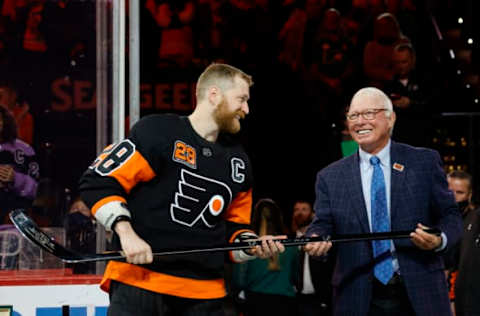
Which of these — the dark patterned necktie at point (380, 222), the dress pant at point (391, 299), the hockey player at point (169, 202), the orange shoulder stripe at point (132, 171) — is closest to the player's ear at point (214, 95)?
the hockey player at point (169, 202)

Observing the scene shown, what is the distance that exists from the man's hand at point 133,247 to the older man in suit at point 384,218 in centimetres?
101

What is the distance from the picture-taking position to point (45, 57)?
15.2ft

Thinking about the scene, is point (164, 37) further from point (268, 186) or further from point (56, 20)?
point (56, 20)

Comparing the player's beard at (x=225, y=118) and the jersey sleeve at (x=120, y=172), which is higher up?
the player's beard at (x=225, y=118)

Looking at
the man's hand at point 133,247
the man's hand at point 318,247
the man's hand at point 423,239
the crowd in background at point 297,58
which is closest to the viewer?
the man's hand at point 133,247

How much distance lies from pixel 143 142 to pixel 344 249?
1.26 metres

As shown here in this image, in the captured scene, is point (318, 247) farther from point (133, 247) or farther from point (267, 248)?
point (133, 247)

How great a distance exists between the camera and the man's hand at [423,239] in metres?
3.99

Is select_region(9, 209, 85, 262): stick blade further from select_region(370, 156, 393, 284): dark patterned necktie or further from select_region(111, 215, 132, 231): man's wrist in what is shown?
select_region(370, 156, 393, 284): dark patterned necktie

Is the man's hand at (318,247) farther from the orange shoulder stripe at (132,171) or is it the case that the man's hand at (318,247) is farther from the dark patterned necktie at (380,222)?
the orange shoulder stripe at (132,171)

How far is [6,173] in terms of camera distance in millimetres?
4535

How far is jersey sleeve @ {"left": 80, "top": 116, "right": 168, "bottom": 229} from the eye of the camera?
11.3ft

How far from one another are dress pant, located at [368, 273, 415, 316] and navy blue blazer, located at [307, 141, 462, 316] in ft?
0.13

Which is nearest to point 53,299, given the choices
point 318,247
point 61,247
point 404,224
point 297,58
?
point 61,247
